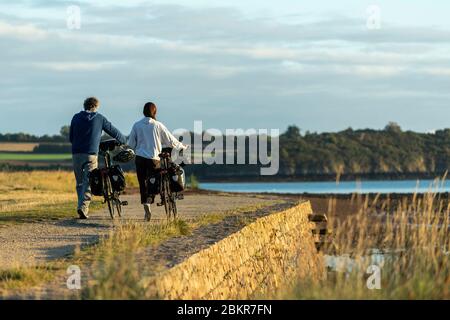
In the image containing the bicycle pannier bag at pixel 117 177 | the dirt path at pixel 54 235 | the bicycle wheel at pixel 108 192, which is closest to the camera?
the dirt path at pixel 54 235

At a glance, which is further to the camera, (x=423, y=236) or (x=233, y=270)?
(x=233, y=270)

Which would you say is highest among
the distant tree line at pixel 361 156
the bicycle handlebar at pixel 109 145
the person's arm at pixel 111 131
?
the person's arm at pixel 111 131

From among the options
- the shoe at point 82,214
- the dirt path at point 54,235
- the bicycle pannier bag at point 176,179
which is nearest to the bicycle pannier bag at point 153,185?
the bicycle pannier bag at point 176,179

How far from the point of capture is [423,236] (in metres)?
15.1

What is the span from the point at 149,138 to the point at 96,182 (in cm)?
154

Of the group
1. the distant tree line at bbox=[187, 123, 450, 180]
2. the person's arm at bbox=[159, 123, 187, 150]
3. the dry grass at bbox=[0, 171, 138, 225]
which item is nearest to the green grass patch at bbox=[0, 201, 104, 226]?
the dry grass at bbox=[0, 171, 138, 225]

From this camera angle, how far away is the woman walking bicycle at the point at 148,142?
21703mm

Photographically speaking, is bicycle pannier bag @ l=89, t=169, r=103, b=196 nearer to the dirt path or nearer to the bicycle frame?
the dirt path

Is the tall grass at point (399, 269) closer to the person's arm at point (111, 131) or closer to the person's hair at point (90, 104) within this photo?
the person's arm at point (111, 131)
